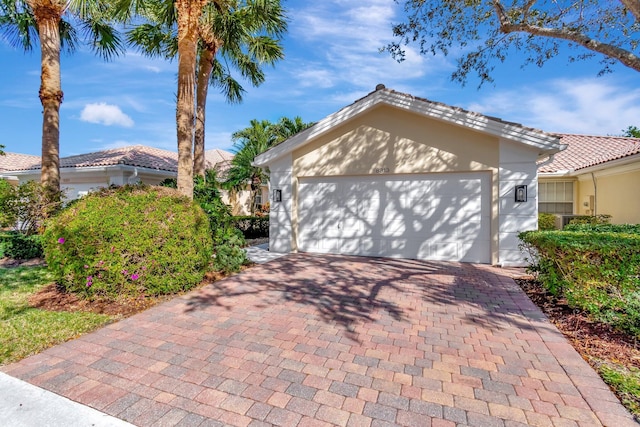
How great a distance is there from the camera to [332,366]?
3225 millimetres

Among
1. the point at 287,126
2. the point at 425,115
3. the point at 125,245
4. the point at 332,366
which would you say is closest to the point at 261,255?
the point at 125,245

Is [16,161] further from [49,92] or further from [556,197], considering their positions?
[556,197]

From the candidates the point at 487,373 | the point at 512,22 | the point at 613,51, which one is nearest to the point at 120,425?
the point at 487,373

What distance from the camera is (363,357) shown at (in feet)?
11.2

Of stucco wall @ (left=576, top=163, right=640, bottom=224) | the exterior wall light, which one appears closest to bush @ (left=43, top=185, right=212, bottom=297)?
the exterior wall light

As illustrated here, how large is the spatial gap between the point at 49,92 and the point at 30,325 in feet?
27.0

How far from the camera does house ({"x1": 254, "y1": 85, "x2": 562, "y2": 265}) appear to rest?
807cm

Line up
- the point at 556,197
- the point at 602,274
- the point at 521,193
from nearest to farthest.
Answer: the point at 602,274 < the point at 521,193 < the point at 556,197

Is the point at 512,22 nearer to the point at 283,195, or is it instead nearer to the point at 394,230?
the point at 394,230

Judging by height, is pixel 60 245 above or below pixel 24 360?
above

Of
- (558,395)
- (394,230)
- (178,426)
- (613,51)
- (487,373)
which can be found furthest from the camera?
(394,230)

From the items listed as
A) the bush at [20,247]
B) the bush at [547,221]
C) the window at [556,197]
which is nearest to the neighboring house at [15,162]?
the bush at [20,247]

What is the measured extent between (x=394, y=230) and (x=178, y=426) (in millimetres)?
7683

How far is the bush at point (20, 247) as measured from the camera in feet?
29.7
